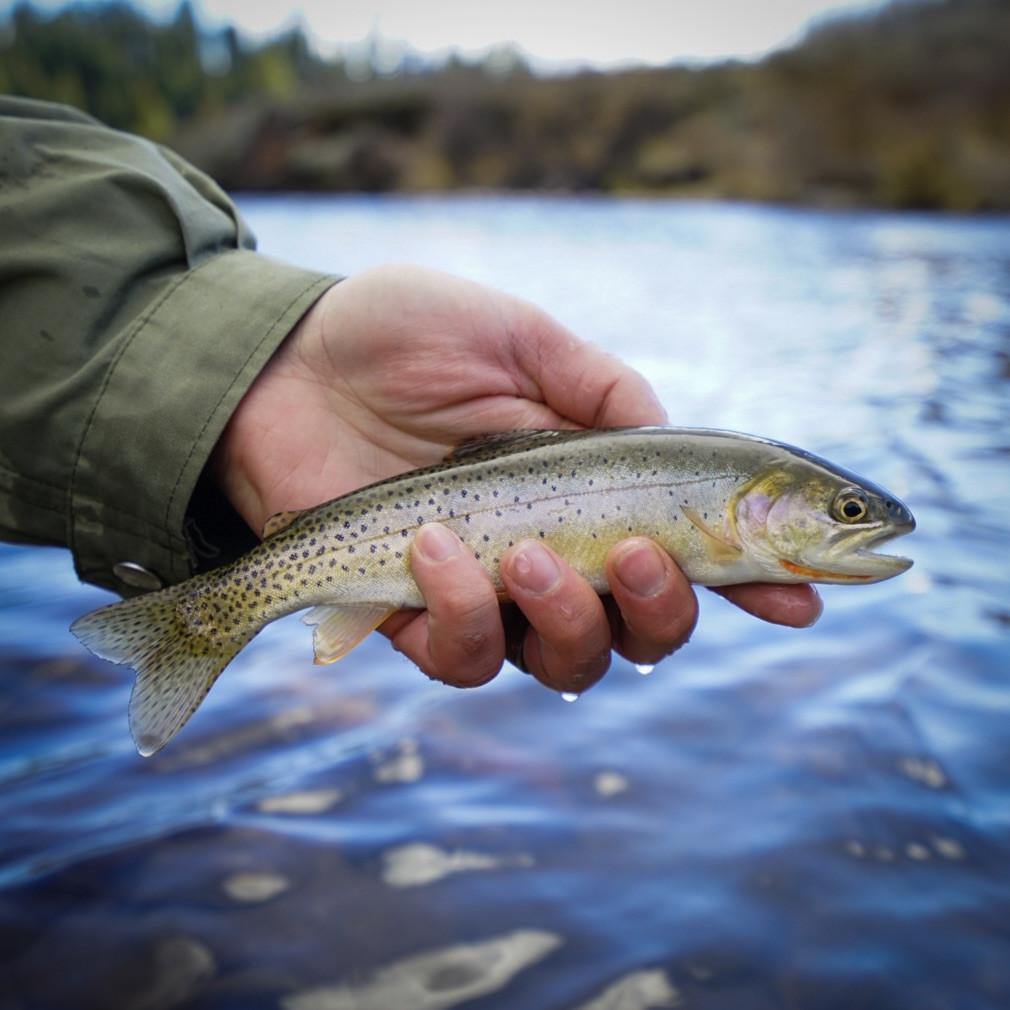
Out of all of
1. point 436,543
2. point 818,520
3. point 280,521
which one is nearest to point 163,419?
point 280,521

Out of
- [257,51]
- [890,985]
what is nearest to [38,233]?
[890,985]

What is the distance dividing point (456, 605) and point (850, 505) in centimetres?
116

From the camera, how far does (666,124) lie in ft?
225

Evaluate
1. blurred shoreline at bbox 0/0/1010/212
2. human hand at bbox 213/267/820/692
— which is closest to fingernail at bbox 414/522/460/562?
human hand at bbox 213/267/820/692

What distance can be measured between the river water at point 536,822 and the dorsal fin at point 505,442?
65.1 inches

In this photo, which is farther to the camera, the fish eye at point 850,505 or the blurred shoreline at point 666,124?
the blurred shoreline at point 666,124

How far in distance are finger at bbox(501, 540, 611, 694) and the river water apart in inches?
41.4

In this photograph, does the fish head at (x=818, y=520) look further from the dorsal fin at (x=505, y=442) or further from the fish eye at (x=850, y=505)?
the dorsal fin at (x=505, y=442)

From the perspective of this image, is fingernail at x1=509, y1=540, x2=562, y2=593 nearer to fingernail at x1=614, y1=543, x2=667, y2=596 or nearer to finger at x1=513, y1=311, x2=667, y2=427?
fingernail at x1=614, y1=543, x2=667, y2=596

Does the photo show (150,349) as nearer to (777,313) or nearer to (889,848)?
(889,848)

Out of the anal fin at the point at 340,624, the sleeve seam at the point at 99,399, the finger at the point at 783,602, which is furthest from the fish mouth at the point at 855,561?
the sleeve seam at the point at 99,399

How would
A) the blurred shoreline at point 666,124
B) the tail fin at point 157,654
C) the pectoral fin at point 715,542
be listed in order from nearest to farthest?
the tail fin at point 157,654
the pectoral fin at point 715,542
the blurred shoreline at point 666,124

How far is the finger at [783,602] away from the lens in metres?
3.16

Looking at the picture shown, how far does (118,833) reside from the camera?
410 centimetres
